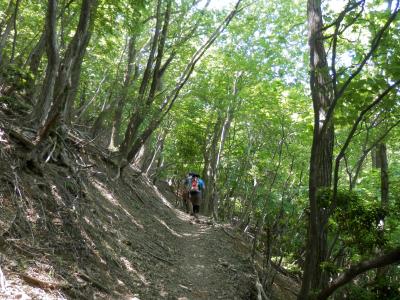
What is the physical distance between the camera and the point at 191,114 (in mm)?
21328

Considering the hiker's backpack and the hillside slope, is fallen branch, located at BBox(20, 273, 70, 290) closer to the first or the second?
the hillside slope

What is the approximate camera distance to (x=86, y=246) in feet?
19.1

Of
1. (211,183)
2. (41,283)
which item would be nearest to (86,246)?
(41,283)

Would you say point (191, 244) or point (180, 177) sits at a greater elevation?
point (180, 177)

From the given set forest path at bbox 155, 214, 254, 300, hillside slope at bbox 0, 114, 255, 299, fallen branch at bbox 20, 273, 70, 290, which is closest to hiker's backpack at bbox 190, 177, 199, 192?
forest path at bbox 155, 214, 254, 300

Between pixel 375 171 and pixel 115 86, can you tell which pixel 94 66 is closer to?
pixel 115 86

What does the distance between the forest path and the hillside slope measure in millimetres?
30

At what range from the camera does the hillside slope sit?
452 centimetres

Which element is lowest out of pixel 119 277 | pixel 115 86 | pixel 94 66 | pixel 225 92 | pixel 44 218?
pixel 119 277

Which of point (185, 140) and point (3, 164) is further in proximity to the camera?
point (185, 140)

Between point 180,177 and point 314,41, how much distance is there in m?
18.6

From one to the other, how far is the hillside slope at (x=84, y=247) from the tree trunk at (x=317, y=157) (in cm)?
248

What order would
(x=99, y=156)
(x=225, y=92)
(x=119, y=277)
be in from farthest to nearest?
(x=225, y=92) → (x=99, y=156) → (x=119, y=277)

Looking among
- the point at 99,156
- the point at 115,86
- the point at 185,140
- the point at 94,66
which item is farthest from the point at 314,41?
the point at 94,66
